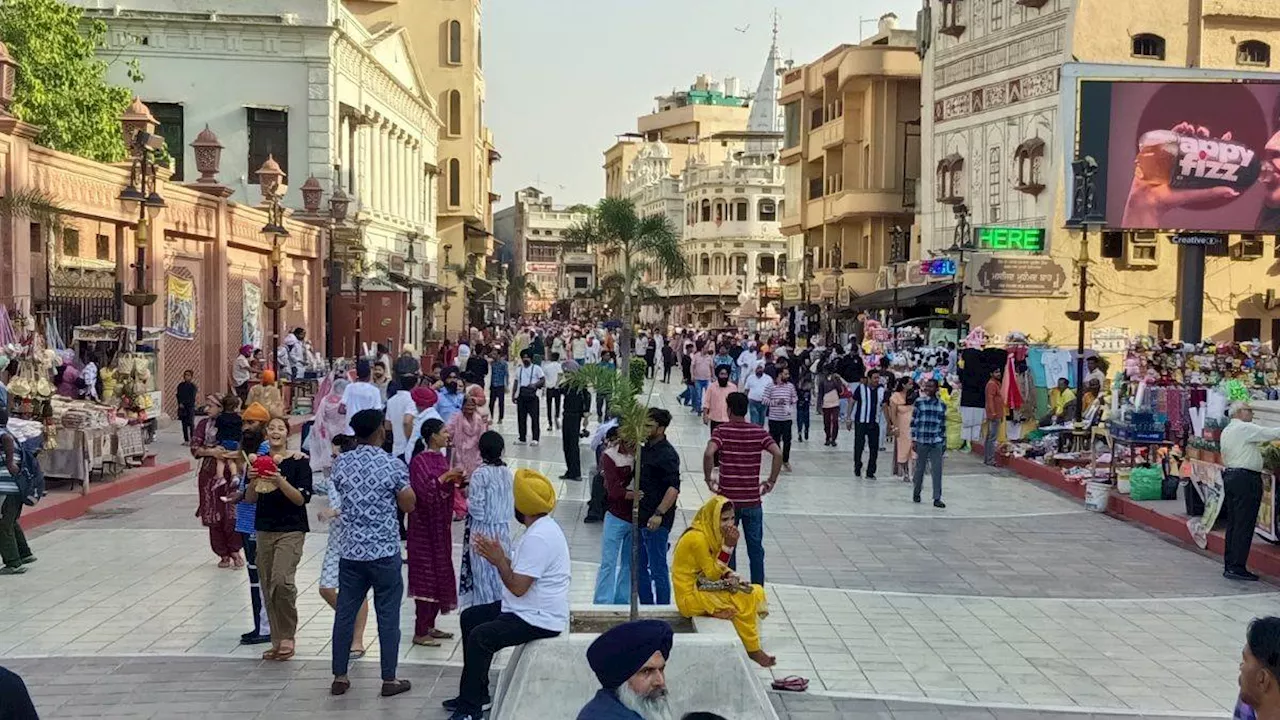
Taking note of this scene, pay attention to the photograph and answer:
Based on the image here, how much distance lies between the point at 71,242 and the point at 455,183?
128ft

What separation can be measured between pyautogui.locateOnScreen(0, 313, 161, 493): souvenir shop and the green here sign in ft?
68.4

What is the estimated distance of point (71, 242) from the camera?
63.3 feet

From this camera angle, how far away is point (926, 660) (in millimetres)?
8102

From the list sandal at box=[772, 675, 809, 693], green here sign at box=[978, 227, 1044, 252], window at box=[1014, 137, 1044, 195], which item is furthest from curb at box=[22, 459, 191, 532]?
window at box=[1014, 137, 1044, 195]

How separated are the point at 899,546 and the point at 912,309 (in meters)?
28.0

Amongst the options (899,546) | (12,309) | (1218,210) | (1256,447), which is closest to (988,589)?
(899,546)

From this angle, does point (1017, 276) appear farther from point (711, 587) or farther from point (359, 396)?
point (711, 587)

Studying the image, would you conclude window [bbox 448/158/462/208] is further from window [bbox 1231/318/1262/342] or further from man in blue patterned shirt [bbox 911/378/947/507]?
man in blue patterned shirt [bbox 911/378/947/507]

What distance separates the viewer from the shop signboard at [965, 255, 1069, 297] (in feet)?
106

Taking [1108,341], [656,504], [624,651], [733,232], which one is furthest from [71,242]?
[733,232]

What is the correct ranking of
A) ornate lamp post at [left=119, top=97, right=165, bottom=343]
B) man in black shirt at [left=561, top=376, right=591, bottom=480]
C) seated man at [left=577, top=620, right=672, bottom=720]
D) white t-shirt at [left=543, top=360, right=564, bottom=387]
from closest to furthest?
seated man at [left=577, top=620, right=672, bottom=720] → man in black shirt at [left=561, top=376, right=591, bottom=480] → ornate lamp post at [left=119, top=97, right=165, bottom=343] → white t-shirt at [left=543, top=360, right=564, bottom=387]

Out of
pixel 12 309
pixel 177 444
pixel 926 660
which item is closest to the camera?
pixel 926 660

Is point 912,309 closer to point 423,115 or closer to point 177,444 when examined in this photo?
point 423,115

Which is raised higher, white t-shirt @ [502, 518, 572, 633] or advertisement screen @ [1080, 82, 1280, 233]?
advertisement screen @ [1080, 82, 1280, 233]
